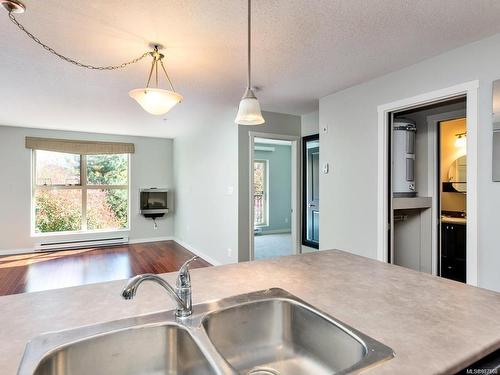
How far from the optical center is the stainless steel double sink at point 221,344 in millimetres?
853

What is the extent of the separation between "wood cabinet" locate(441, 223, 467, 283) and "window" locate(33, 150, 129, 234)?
19.1ft

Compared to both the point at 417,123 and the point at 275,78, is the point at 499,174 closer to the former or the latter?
the point at 417,123

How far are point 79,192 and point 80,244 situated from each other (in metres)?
1.04

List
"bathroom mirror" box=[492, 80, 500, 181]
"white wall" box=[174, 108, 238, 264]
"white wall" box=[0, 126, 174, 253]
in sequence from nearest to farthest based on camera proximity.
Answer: "bathroom mirror" box=[492, 80, 500, 181] → "white wall" box=[174, 108, 238, 264] → "white wall" box=[0, 126, 174, 253]

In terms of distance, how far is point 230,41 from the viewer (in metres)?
2.17

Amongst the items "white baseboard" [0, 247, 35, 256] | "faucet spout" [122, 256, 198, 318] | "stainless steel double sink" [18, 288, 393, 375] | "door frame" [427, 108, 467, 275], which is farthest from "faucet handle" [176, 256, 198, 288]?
"white baseboard" [0, 247, 35, 256]

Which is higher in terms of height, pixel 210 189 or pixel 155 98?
pixel 155 98

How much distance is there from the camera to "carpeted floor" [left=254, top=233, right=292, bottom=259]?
564 centimetres

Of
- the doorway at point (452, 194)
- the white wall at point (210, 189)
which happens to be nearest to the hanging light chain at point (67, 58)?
the white wall at point (210, 189)

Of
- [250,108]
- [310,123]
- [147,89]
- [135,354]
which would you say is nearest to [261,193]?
[310,123]

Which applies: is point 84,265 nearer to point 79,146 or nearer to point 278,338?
point 79,146

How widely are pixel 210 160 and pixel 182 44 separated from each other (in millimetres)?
2851

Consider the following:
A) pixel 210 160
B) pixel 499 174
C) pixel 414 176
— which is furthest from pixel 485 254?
pixel 210 160

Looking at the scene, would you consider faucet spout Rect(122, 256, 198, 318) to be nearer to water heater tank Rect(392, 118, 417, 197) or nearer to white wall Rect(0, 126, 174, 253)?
water heater tank Rect(392, 118, 417, 197)
